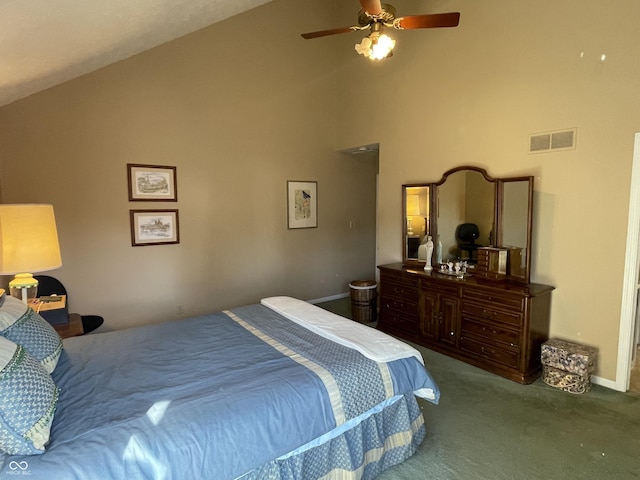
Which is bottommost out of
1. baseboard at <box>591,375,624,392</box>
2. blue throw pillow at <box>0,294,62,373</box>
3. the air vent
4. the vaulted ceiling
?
baseboard at <box>591,375,624,392</box>

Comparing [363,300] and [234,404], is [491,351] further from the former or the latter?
[234,404]

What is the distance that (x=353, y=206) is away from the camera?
19.3 feet

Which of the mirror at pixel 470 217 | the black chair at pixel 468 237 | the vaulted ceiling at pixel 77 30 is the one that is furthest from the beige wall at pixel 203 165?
the black chair at pixel 468 237

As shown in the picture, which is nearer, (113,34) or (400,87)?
(113,34)

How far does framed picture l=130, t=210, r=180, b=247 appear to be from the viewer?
13.1 ft

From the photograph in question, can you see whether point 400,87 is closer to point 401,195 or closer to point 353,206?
point 401,195

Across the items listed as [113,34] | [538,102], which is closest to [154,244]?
[113,34]

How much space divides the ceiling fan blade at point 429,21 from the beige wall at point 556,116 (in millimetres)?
1325

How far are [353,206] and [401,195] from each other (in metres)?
1.45

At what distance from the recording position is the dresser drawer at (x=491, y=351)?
305 cm

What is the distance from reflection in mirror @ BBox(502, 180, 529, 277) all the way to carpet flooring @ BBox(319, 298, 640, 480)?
3.39 ft

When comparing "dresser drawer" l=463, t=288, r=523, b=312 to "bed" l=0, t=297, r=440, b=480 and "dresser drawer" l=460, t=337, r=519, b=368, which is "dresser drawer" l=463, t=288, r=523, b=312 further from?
"bed" l=0, t=297, r=440, b=480

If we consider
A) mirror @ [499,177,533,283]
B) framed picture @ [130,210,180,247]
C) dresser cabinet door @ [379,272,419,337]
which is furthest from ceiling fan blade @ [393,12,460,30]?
framed picture @ [130,210,180,247]

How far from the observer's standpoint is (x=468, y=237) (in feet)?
12.4
